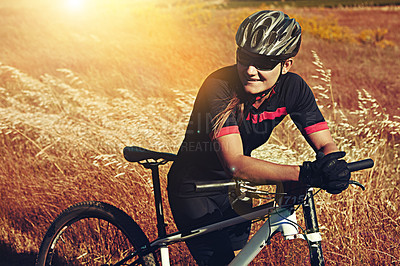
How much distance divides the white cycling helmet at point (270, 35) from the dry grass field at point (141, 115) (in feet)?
5.13

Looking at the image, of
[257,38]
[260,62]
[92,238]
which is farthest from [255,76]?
[92,238]

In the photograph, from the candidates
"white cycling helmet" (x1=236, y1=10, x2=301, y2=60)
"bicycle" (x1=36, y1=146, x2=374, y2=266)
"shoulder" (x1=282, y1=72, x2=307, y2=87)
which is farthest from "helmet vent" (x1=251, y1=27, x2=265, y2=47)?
"bicycle" (x1=36, y1=146, x2=374, y2=266)

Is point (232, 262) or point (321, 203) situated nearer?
point (232, 262)

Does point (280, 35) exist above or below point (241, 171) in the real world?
above

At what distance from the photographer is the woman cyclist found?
1.99 m

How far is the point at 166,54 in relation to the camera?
9680 mm

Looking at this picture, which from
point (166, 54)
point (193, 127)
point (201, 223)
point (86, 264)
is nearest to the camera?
point (193, 127)

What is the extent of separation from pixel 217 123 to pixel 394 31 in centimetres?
1697

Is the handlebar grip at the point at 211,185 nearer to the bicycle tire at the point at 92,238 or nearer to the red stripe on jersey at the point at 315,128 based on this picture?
the red stripe on jersey at the point at 315,128

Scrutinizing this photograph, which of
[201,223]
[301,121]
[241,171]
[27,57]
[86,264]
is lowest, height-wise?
[86,264]

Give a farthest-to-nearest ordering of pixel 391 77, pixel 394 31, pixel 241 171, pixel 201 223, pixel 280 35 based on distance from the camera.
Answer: pixel 394 31 → pixel 391 77 → pixel 201 223 → pixel 280 35 → pixel 241 171

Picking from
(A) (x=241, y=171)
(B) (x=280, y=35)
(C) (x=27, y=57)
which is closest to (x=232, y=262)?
(A) (x=241, y=171)

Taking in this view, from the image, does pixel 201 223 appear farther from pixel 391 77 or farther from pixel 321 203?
pixel 391 77

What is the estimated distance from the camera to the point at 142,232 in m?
2.54
